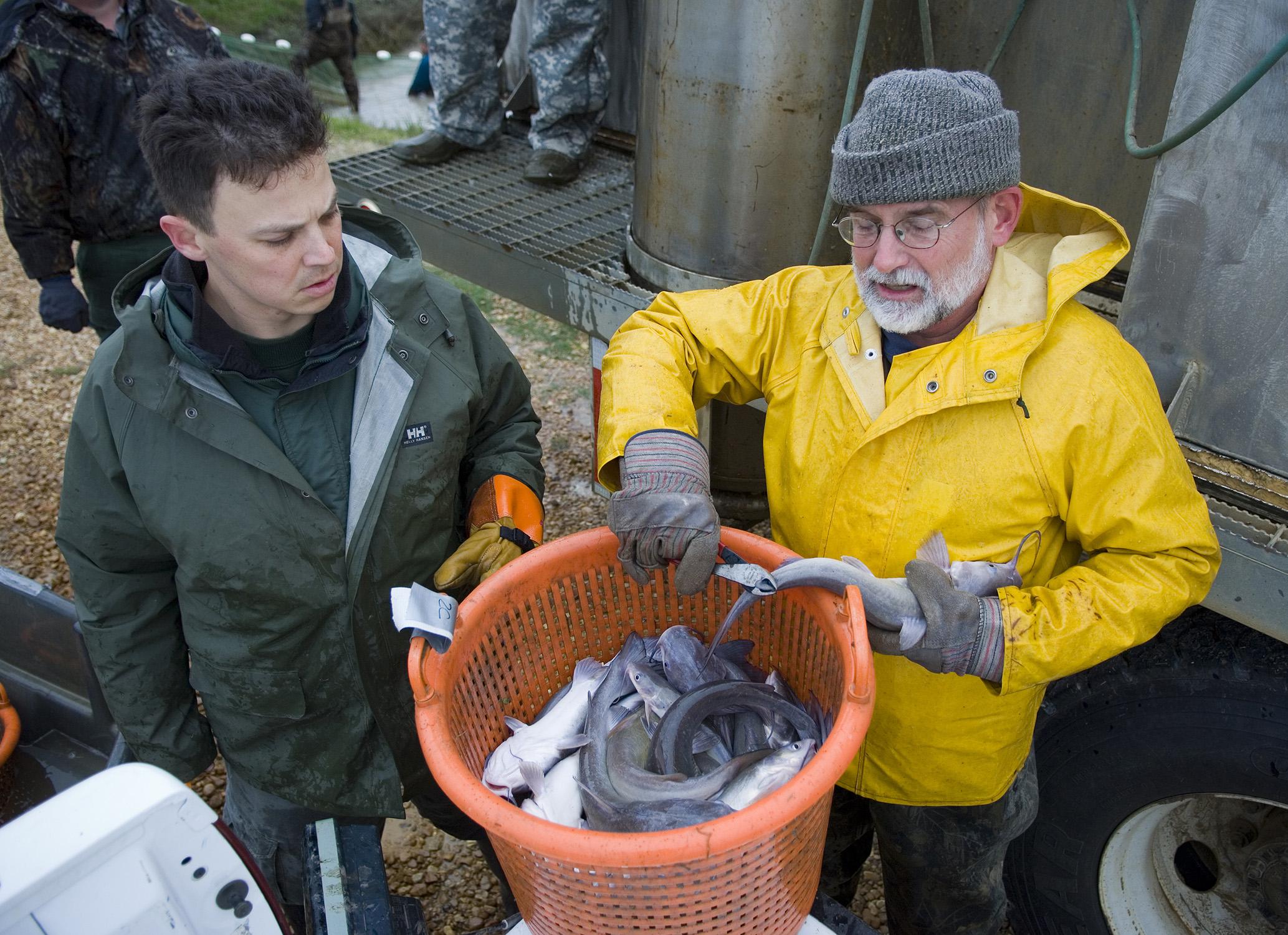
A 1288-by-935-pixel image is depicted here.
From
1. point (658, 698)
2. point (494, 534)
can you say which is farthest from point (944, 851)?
point (494, 534)

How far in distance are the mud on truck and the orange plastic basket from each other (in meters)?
0.91

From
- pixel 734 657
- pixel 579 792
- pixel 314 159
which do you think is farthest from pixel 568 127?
pixel 579 792

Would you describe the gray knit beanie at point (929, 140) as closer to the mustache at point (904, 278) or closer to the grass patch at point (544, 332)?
the mustache at point (904, 278)

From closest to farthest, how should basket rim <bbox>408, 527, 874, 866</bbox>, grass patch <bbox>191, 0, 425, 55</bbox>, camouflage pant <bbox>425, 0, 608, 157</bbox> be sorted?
1. basket rim <bbox>408, 527, 874, 866</bbox>
2. camouflage pant <bbox>425, 0, 608, 157</bbox>
3. grass patch <bbox>191, 0, 425, 55</bbox>

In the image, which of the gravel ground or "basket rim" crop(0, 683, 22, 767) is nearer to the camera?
"basket rim" crop(0, 683, 22, 767)

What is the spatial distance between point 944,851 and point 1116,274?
1.76 metres

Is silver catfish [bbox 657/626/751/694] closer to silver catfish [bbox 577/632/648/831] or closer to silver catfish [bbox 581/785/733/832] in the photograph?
silver catfish [bbox 577/632/648/831]

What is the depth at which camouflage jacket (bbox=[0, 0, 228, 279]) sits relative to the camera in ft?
11.1

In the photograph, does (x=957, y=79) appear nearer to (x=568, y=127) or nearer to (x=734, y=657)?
(x=734, y=657)

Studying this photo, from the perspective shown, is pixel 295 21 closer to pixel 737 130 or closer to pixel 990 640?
pixel 737 130

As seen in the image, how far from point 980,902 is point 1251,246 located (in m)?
1.56

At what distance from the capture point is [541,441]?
5309 millimetres

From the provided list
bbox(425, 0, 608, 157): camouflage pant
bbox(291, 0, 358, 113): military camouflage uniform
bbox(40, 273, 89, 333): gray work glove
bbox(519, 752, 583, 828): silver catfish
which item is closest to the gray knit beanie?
bbox(519, 752, 583, 828): silver catfish

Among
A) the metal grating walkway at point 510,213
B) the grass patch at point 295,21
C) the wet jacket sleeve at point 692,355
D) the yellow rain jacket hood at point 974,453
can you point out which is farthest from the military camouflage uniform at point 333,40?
the yellow rain jacket hood at point 974,453
